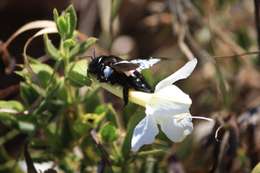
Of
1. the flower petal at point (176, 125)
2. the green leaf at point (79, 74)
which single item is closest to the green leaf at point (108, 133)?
the green leaf at point (79, 74)

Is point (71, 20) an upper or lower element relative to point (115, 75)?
upper

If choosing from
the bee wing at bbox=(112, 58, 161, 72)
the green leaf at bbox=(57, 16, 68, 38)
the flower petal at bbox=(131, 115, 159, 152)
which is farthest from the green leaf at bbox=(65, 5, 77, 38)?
the flower petal at bbox=(131, 115, 159, 152)

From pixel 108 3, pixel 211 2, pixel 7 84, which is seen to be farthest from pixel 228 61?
pixel 7 84

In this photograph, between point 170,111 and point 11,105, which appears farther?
point 11,105

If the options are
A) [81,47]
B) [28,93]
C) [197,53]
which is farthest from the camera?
[197,53]

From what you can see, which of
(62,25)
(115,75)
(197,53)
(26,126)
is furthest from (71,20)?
(197,53)

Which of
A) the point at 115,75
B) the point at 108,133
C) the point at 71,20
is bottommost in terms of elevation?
the point at 108,133

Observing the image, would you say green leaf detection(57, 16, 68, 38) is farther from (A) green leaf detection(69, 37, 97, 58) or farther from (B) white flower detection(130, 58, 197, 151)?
(B) white flower detection(130, 58, 197, 151)

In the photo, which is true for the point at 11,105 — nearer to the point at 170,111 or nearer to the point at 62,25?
the point at 62,25
